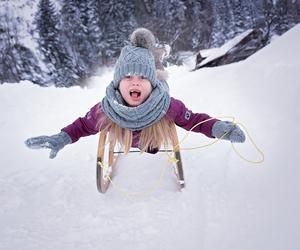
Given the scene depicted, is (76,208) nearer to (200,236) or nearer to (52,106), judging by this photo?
(200,236)

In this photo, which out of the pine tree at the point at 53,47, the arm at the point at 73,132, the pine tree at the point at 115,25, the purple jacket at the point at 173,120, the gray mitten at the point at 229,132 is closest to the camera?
the gray mitten at the point at 229,132

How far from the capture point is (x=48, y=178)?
3.01 meters

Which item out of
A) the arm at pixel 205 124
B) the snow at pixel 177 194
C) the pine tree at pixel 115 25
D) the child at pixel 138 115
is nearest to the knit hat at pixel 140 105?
the child at pixel 138 115

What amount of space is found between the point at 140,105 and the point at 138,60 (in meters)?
0.35

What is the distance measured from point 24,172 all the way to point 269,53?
4134mm

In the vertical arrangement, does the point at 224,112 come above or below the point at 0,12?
below

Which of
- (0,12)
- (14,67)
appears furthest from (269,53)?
(0,12)

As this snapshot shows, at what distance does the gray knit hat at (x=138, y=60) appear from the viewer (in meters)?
2.48

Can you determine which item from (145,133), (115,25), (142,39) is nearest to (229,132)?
(145,133)

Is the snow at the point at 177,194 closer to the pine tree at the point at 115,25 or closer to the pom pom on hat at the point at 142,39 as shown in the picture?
the pom pom on hat at the point at 142,39

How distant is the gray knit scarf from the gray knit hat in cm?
12

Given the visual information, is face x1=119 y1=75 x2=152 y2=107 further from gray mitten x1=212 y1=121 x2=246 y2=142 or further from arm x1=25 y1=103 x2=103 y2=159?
gray mitten x1=212 y1=121 x2=246 y2=142

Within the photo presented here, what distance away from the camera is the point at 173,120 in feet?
8.82

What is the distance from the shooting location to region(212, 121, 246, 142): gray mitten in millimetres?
2352
